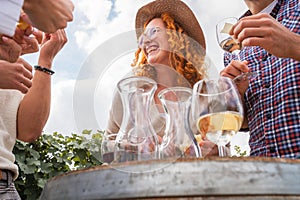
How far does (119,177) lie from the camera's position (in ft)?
2.37

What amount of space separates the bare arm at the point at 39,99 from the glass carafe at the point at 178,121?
813 mm

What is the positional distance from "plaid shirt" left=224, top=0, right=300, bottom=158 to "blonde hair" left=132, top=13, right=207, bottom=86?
0.26 metres

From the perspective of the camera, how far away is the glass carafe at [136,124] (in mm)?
860

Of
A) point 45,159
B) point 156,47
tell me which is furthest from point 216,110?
point 45,159

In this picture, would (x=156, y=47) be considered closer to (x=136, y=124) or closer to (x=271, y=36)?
(x=271, y=36)

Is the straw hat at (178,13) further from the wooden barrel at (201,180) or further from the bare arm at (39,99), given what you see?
the wooden barrel at (201,180)

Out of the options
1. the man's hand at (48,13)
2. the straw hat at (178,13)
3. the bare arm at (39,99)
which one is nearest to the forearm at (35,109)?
the bare arm at (39,99)

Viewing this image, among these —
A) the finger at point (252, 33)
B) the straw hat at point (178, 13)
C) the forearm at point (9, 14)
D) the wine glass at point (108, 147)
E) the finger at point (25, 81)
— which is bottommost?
the wine glass at point (108, 147)

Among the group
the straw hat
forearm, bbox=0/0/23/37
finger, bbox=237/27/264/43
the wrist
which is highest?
the straw hat

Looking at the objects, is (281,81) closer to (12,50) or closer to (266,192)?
(266,192)

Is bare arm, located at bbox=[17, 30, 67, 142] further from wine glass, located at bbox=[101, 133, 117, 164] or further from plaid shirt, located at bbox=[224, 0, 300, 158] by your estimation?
plaid shirt, located at bbox=[224, 0, 300, 158]

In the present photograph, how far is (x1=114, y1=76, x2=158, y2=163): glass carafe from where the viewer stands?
0.86 metres

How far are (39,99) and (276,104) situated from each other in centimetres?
96

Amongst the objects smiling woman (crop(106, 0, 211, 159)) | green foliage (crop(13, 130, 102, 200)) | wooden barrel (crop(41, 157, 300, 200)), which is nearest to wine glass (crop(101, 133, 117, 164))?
smiling woman (crop(106, 0, 211, 159))
